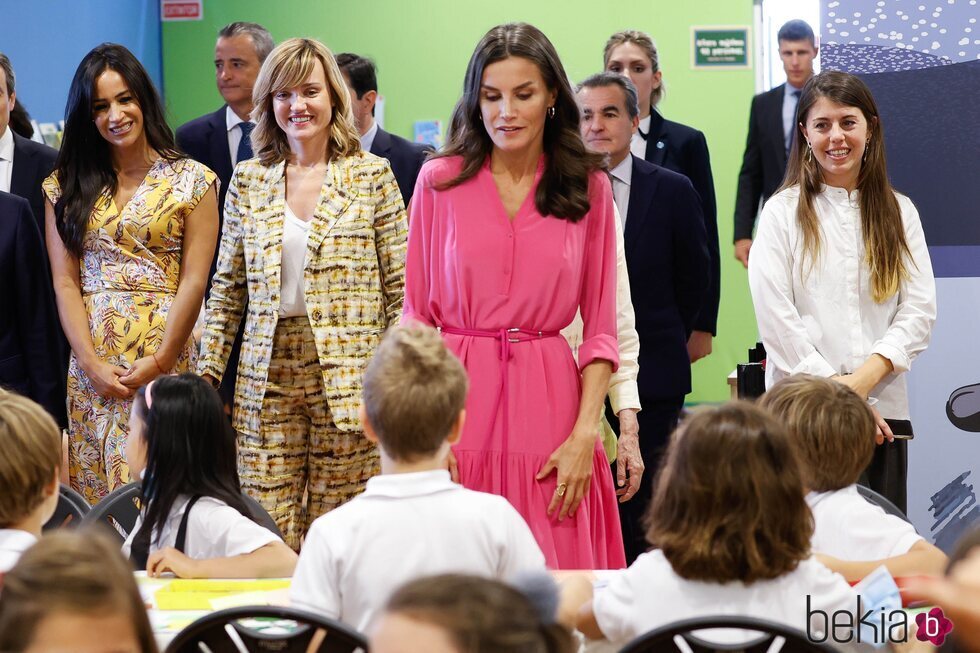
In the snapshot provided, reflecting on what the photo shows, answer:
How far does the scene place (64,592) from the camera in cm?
147

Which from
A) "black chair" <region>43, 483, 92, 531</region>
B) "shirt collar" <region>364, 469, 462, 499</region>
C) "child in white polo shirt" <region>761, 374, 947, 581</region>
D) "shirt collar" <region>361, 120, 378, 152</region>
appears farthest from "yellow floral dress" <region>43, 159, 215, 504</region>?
"child in white polo shirt" <region>761, 374, 947, 581</region>

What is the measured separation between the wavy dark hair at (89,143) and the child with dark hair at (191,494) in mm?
1032

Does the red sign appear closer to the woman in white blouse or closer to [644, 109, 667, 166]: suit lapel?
[644, 109, 667, 166]: suit lapel

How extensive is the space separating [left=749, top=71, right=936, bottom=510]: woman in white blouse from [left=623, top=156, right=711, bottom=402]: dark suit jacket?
668mm

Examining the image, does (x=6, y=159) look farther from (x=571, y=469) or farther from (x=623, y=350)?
(x=571, y=469)

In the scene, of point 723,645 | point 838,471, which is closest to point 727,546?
point 723,645

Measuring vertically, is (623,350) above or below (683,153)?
below

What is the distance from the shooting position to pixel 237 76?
5.33 metres

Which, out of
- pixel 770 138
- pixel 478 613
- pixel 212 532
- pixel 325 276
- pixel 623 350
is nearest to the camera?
pixel 478 613

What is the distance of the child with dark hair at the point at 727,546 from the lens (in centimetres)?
196

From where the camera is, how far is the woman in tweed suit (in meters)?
3.39

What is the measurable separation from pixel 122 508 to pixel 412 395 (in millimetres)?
1070

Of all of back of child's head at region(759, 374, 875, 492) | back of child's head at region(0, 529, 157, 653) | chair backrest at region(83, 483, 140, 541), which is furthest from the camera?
chair backrest at region(83, 483, 140, 541)

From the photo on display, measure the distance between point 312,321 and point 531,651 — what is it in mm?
2216
